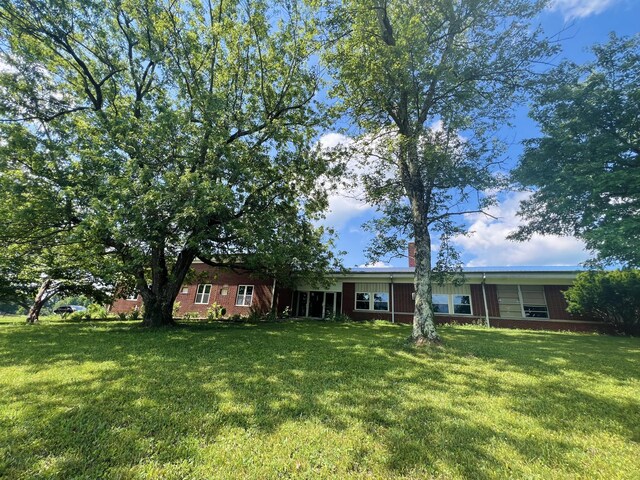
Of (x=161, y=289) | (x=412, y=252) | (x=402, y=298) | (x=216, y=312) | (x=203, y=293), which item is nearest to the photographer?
(x=161, y=289)

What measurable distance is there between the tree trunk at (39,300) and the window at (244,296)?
10773 millimetres

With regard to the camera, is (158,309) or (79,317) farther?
(79,317)

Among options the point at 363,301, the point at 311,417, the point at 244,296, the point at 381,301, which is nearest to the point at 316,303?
the point at 363,301

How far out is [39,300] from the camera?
595 inches

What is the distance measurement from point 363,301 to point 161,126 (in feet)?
52.1

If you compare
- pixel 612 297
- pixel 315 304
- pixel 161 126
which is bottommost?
pixel 315 304

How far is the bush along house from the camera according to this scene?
16.2 meters

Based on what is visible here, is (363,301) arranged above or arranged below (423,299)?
above

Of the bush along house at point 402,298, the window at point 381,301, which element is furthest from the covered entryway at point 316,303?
the window at point 381,301

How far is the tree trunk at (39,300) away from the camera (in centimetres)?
1492

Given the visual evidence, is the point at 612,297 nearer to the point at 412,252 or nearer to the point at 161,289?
the point at 412,252

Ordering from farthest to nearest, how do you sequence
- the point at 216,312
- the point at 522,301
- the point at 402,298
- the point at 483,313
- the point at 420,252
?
1. the point at 216,312
2. the point at 402,298
3. the point at 483,313
4. the point at 522,301
5. the point at 420,252

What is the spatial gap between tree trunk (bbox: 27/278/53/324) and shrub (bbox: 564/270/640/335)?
28131mm

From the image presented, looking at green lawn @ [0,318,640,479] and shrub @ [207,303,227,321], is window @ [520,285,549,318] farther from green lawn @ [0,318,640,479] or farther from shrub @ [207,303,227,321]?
shrub @ [207,303,227,321]
